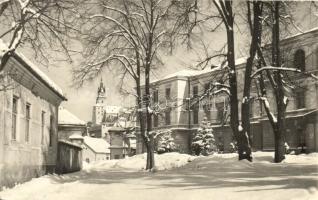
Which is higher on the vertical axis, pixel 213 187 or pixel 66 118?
pixel 66 118

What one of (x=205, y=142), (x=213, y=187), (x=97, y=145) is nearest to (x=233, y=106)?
(x=213, y=187)

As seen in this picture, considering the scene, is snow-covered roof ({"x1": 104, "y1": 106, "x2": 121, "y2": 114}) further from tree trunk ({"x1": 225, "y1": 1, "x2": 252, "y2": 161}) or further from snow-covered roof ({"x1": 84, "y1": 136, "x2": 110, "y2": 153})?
tree trunk ({"x1": 225, "y1": 1, "x2": 252, "y2": 161})

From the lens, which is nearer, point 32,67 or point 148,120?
point 32,67

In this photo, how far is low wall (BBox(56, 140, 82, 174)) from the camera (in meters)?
26.5

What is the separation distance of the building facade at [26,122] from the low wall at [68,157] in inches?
44.8

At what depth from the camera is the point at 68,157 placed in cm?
2894

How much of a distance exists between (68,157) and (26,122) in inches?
404

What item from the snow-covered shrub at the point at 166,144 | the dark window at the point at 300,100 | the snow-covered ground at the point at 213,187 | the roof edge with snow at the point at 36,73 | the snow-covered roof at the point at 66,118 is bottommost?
the snow-covered ground at the point at 213,187

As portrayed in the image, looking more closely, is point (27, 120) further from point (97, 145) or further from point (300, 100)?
point (97, 145)

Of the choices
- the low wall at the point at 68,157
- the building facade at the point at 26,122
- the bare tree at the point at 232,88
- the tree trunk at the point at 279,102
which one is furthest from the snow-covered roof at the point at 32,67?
the tree trunk at the point at 279,102

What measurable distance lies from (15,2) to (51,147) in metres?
13.3

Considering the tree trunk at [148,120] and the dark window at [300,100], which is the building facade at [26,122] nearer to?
the tree trunk at [148,120]

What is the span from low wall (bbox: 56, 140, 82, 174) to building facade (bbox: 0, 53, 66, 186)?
1.14 meters

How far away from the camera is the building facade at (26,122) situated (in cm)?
1545
